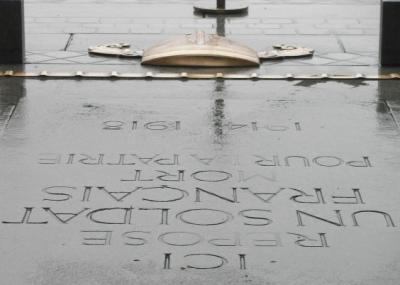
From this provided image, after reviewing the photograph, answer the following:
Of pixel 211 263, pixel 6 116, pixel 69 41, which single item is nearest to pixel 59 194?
pixel 211 263

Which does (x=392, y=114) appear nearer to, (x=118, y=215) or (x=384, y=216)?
(x=384, y=216)

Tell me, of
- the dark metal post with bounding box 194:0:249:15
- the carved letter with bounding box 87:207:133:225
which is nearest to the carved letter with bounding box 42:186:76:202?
the carved letter with bounding box 87:207:133:225

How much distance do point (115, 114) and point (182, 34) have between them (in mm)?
3279

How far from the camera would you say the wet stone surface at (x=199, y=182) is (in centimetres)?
570

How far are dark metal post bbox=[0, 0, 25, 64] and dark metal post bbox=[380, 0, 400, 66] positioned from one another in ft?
10.9

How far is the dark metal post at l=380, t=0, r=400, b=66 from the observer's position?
1040 cm

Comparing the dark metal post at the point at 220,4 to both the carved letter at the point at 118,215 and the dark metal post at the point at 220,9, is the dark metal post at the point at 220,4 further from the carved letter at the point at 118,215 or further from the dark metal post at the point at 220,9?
the carved letter at the point at 118,215

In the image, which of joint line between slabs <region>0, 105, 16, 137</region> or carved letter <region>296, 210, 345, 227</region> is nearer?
carved letter <region>296, 210, 345, 227</region>

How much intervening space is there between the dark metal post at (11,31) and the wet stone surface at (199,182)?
807 mm

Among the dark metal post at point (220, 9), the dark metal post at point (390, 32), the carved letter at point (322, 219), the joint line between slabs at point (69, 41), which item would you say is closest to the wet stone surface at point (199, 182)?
the carved letter at point (322, 219)

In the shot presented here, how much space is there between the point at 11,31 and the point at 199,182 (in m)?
4.01

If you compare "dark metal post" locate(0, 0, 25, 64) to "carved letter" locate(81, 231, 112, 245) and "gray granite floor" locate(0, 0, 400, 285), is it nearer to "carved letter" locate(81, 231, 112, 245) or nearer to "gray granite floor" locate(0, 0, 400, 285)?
"gray granite floor" locate(0, 0, 400, 285)

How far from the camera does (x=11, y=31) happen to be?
10.4 m

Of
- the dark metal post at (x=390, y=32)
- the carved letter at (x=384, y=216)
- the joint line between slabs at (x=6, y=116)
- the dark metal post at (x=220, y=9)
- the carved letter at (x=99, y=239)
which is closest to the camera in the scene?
the carved letter at (x=99, y=239)
